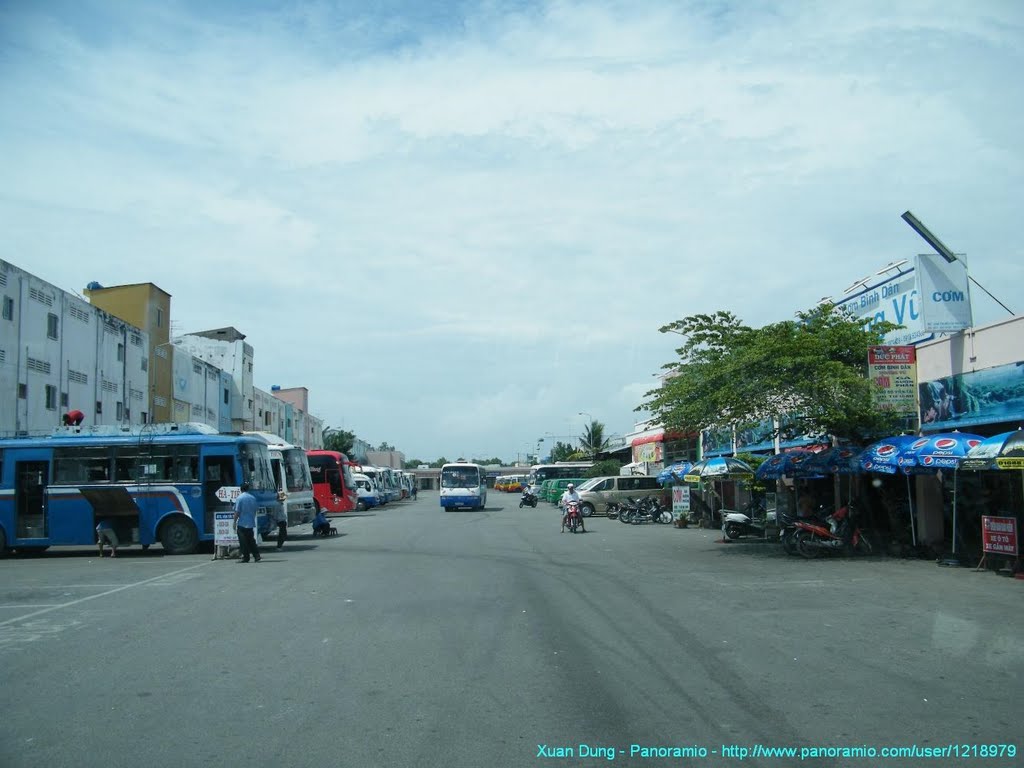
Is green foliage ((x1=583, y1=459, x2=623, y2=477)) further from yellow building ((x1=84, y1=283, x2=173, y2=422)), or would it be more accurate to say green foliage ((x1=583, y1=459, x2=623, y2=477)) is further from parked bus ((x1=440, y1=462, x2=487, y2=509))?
yellow building ((x1=84, y1=283, x2=173, y2=422))

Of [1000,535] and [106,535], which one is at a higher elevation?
[1000,535]

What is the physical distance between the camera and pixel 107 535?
20.4 meters

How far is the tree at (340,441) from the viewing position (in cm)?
10038

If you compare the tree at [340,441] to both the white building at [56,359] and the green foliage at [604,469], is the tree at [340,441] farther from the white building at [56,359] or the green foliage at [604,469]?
the white building at [56,359]

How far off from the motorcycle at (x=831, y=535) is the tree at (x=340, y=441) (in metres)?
83.5

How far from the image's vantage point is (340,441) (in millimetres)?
101375

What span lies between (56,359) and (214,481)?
16340 mm

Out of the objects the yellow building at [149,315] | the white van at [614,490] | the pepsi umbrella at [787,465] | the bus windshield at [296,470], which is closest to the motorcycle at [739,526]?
the pepsi umbrella at [787,465]

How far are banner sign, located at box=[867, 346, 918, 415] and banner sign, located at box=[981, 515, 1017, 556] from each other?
361 centimetres

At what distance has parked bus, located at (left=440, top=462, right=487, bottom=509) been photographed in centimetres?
4566

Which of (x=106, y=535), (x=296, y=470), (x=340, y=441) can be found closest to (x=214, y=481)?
(x=106, y=535)

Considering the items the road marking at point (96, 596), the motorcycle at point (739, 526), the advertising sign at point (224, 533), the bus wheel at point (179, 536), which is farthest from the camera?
the motorcycle at point (739, 526)

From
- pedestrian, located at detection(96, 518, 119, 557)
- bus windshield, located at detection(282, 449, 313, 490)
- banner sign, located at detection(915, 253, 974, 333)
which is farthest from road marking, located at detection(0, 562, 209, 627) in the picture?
banner sign, located at detection(915, 253, 974, 333)

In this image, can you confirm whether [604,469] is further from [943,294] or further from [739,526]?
[943,294]
